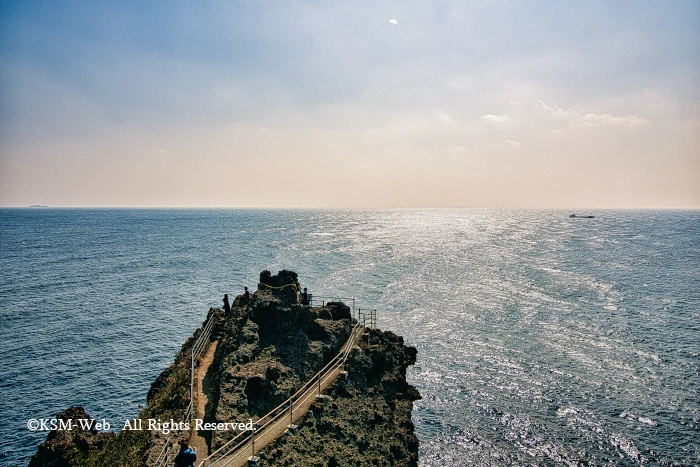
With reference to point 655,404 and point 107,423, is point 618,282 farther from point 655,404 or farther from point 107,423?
point 107,423

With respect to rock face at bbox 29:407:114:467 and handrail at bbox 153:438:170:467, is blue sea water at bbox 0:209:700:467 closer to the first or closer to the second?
rock face at bbox 29:407:114:467

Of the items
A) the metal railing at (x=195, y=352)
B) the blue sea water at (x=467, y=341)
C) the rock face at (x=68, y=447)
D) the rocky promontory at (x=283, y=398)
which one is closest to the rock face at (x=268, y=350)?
the rocky promontory at (x=283, y=398)

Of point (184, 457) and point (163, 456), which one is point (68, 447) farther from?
point (184, 457)

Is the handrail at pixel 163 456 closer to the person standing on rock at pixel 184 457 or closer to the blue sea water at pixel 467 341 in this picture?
the person standing on rock at pixel 184 457

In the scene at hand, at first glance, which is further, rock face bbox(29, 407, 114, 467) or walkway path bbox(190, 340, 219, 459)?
rock face bbox(29, 407, 114, 467)

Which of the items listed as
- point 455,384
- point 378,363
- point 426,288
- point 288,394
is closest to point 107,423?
point 288,394

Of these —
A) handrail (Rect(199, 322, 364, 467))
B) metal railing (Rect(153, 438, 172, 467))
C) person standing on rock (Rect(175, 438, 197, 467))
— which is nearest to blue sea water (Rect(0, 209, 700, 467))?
handrail (Rect(199, 322, 364, 467))
